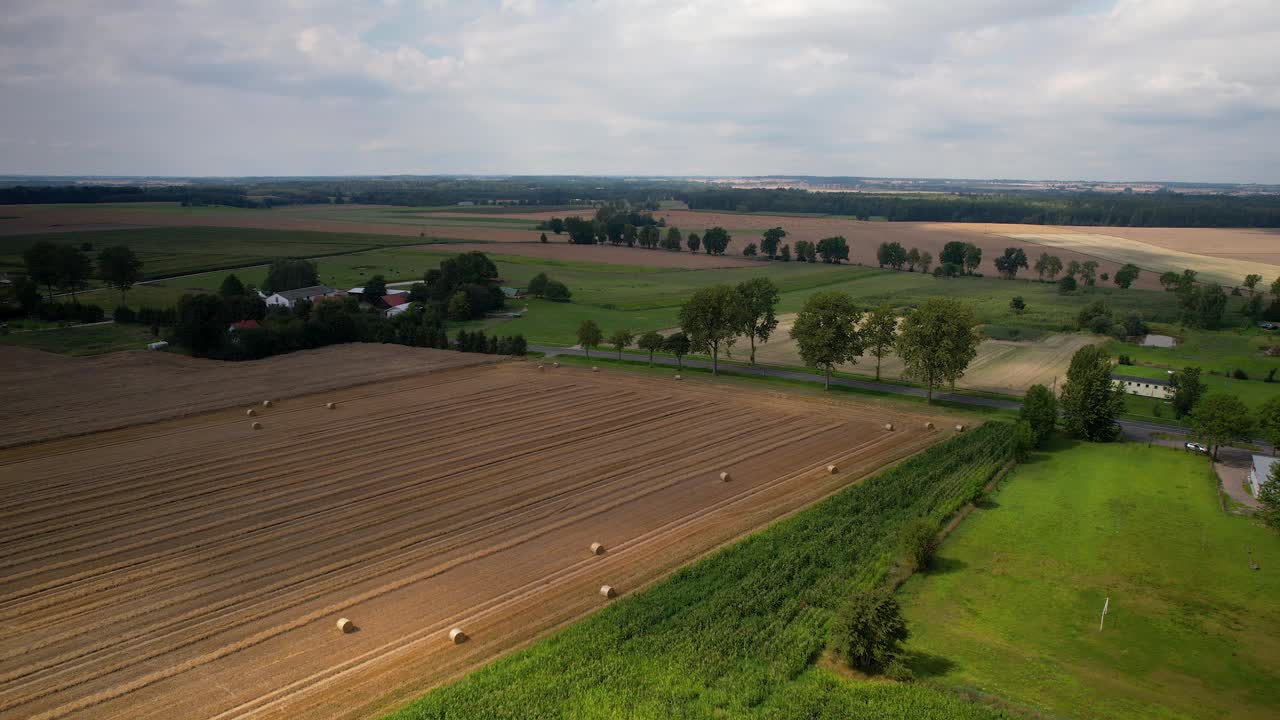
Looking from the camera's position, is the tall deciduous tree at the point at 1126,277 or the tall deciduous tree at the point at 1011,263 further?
the tall deciduous tree at the point at 1011,263

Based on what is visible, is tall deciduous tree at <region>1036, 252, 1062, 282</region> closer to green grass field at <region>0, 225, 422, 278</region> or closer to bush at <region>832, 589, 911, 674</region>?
green grass field at <region>0, 225, 422, 278</region>

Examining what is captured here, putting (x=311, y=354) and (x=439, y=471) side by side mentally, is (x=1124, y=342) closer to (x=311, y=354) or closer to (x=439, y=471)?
(x=439, y=471)

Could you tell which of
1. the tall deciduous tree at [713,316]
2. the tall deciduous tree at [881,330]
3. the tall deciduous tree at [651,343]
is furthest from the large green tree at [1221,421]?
the tall deciduous tree at [651,343]

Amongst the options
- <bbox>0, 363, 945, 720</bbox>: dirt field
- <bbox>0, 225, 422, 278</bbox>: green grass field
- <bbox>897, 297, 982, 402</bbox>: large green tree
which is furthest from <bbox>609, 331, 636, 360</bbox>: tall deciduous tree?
<bbox>0, 225, 422, 278</bbox>: green grass field

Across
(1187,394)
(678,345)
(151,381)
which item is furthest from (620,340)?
(1187,394)

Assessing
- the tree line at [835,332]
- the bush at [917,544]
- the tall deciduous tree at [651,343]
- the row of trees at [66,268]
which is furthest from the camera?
the row of trees at [66,268]

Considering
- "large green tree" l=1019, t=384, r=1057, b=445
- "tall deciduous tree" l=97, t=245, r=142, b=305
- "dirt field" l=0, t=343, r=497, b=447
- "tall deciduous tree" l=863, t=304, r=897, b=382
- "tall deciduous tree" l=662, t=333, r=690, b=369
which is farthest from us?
"tall deciduous tree" l=97, t=245, r=142, b=305

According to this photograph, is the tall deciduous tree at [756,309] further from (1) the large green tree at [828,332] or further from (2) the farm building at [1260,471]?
(2) the farm building at [1260,471]
